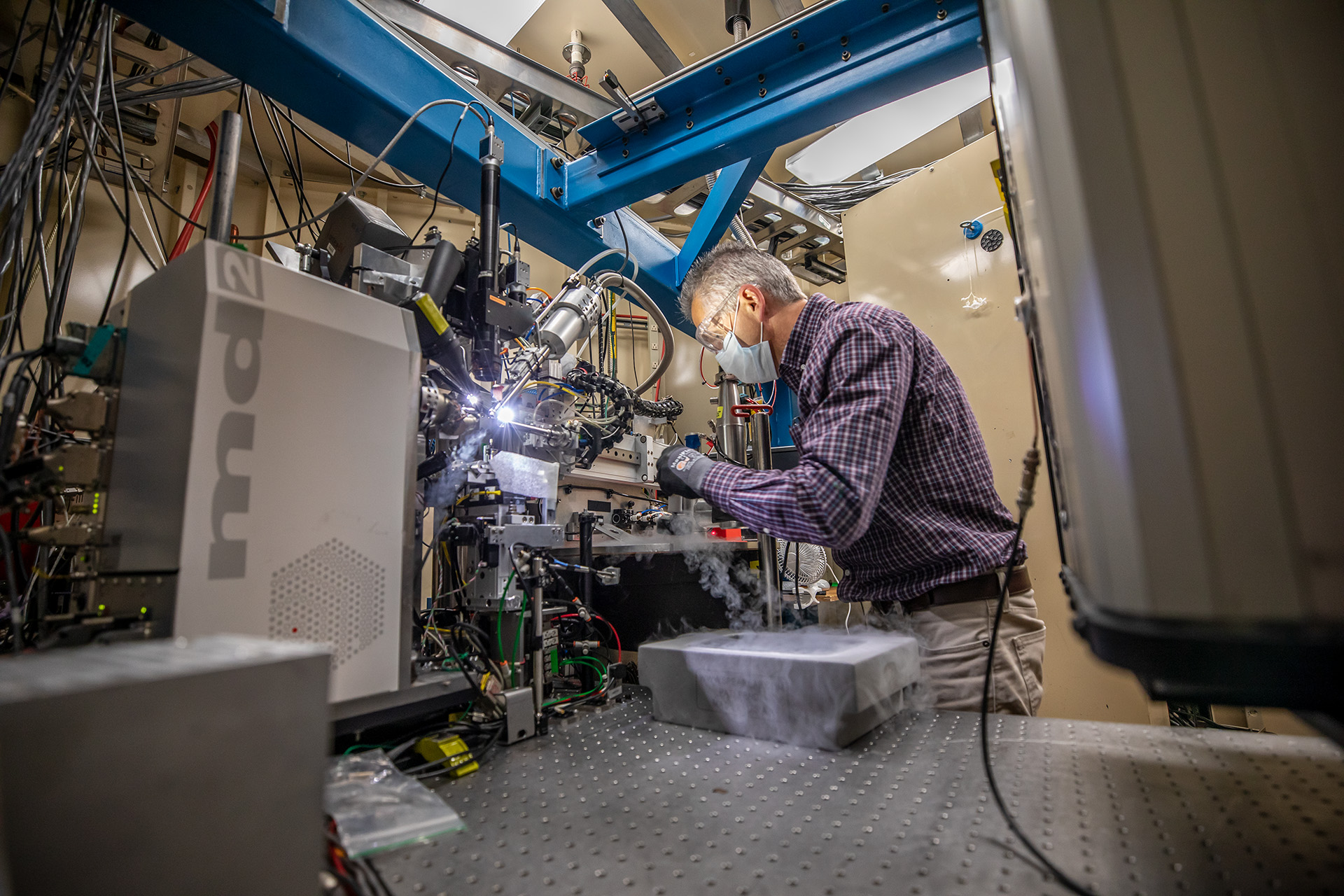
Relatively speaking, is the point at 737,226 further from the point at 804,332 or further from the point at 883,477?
the point at 883,477

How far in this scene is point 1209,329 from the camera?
1.20ft

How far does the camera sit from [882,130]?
7.51 feet

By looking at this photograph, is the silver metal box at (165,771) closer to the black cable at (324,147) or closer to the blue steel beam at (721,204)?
the black cable at (324,147)

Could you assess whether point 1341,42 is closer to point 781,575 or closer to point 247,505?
point 247,505

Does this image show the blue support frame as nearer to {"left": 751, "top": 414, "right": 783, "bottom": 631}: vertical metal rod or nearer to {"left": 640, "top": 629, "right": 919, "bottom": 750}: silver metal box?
{"left": 751, "top": 414, "right": 783, "bottom": 631}: vertical metal rod

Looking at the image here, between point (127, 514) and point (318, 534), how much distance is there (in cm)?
25

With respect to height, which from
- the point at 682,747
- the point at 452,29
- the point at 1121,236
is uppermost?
the point at 452,29

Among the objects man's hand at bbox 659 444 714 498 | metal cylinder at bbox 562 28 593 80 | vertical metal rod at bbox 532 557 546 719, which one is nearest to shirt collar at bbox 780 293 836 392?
man's hand at bbox 659 444 714 498

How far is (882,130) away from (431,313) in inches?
81.7

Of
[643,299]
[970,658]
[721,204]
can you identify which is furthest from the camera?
[721,204]

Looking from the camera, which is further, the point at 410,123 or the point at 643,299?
the point at 643,299

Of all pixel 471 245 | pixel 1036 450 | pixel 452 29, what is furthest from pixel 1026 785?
pixel 452 29

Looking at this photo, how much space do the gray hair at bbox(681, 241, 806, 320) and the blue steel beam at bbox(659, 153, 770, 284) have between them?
26 centimetres

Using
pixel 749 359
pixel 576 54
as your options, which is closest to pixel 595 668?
pixel 749 359
